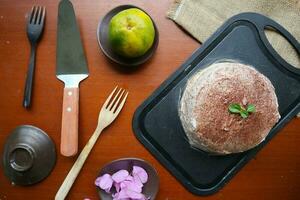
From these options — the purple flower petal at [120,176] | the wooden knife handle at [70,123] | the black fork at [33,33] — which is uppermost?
the black fork at [33,33]

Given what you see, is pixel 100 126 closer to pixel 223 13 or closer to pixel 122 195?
pixel 122 195

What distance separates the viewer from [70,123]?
0.88 meters

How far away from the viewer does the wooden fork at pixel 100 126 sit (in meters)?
0.89

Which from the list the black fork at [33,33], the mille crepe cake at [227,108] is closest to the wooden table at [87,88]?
the black fork at [33,33]

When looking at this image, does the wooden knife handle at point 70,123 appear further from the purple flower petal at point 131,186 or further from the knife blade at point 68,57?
the purple flower petal at point 131,186

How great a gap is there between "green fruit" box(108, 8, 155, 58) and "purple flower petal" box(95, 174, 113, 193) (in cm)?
30

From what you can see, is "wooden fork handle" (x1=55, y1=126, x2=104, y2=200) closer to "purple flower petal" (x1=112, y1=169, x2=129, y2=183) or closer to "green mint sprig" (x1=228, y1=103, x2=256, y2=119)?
"purple flower petal" (x1=112, y1=169, x2=129, y2=183)

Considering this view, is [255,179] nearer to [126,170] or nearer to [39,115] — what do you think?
[126,170]

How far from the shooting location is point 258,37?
0.89m

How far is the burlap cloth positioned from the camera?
904mm

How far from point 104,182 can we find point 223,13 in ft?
1.68

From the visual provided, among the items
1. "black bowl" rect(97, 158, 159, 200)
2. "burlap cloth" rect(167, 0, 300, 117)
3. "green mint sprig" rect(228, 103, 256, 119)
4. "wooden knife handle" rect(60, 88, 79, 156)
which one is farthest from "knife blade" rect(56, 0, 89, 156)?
"green mint sprig" rect(228, 103, 256, 119)

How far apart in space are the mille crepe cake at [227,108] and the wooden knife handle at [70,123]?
0.28 meters

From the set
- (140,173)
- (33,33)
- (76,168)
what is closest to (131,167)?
(140,173)
